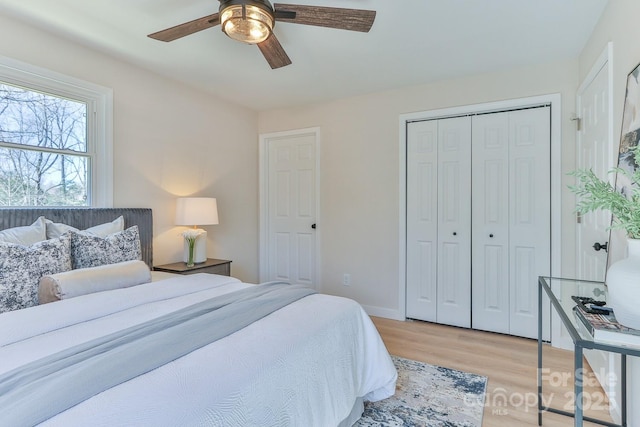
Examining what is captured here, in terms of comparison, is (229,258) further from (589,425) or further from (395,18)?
(589,425)

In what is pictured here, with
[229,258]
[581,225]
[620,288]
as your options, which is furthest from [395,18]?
[229,258]

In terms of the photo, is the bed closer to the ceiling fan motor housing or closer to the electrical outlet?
the ceiling fan motor housing

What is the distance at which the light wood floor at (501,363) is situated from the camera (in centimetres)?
192

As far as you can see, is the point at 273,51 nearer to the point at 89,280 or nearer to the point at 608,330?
the point at 89,280

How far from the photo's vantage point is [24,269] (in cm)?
173

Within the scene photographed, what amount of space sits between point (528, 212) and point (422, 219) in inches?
36.5

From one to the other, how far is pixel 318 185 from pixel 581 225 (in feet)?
8.27

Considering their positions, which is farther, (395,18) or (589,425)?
(395,18)

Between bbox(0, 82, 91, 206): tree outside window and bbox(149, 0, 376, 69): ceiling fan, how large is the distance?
1301mm

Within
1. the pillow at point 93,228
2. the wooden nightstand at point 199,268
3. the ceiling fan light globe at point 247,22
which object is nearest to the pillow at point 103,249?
the pillow at point 93,228

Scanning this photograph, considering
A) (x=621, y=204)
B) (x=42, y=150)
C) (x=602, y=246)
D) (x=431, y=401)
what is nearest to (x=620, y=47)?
(x=602, y=246)

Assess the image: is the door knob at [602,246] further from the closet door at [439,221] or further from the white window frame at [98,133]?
the white window frame at [98,133]

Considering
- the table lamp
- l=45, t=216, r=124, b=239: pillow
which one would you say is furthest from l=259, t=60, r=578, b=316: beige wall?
l=45, t=216, r=124, b=239: pillow

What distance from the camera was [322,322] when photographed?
1.54 meters
